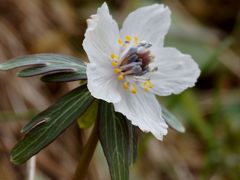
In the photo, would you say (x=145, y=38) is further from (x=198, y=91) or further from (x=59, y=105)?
(x=198, y=91)

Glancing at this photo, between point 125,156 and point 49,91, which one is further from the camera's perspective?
point 49,91

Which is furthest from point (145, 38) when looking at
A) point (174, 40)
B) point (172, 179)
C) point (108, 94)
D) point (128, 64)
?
point (174, 40)

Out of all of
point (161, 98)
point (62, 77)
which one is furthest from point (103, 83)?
point (161, 98)

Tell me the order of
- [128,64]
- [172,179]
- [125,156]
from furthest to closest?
[172,179]
[128,64]
[125,156]

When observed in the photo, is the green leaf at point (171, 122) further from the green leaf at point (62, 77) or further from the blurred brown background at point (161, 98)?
the blurred brown background at point (161, 98)

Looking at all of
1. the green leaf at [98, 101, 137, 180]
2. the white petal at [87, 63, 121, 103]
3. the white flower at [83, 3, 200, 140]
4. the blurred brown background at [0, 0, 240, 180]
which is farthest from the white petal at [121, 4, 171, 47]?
the blurred brown background at [0, 0, 240, 180]

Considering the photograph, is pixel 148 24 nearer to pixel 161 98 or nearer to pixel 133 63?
pixel 133 63

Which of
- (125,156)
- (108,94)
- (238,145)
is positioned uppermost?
(108,94)

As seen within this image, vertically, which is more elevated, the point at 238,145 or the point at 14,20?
the point at 14,20
